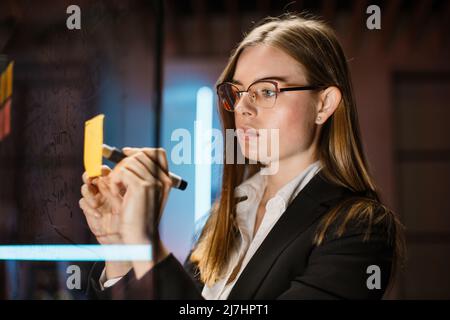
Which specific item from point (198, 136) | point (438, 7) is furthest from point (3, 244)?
point (438, 7)

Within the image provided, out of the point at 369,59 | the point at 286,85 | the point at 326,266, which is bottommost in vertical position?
the point at 326,266

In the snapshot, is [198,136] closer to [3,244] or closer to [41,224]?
[41,224]

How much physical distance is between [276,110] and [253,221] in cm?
21

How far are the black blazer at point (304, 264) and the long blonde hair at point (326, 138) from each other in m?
0.02

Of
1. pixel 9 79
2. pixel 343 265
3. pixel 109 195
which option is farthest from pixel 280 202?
pixel 9 79

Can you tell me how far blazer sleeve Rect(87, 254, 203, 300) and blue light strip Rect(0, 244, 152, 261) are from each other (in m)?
0.02

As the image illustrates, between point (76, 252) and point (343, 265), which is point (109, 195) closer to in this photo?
point (76, 252)

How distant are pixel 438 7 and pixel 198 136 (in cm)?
80

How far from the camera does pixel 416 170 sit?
178 cm

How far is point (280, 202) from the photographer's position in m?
0.92

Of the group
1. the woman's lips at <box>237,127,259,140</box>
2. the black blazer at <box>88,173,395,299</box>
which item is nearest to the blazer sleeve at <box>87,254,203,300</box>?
the black blazer at <box>88,173,395,299</box>

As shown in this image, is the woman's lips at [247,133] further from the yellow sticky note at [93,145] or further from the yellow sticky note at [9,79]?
the yellow sticky note at [9,79]
